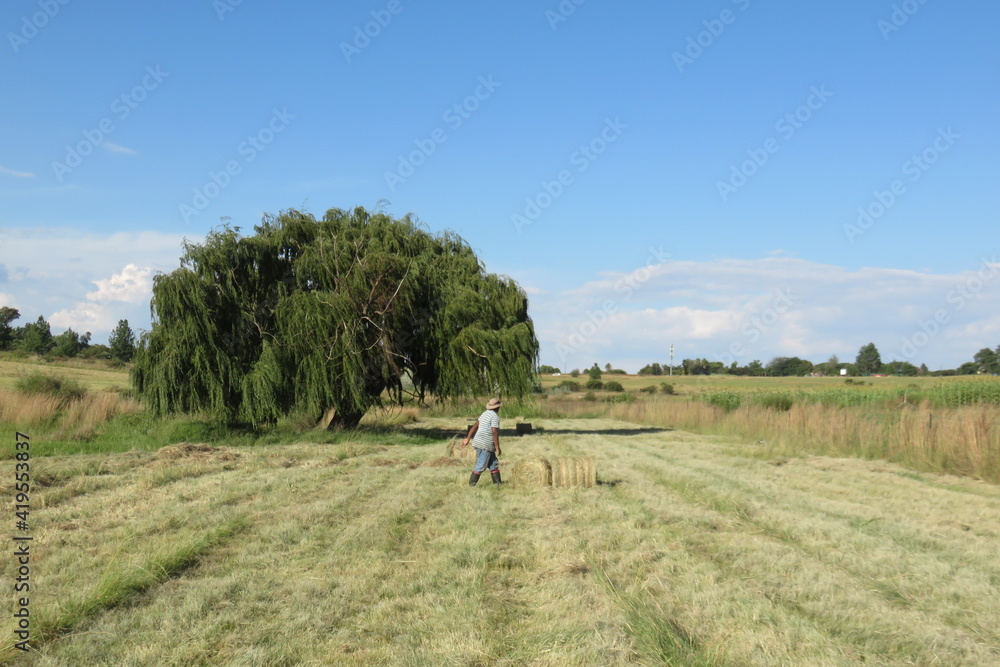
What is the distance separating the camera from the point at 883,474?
53.2ft

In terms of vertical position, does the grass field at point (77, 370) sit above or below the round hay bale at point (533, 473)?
above

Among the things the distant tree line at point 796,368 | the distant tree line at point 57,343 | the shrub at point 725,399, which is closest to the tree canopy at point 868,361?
Result: the distant tree line at point 796,368

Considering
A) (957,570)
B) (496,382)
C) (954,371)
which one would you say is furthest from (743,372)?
(957,570)

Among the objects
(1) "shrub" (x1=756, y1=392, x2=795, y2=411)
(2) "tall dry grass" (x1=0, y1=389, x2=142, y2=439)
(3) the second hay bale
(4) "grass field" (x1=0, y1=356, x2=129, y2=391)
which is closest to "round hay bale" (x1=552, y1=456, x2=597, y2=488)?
(3) the second hay bale

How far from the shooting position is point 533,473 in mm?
12859

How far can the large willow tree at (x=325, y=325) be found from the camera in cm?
2158

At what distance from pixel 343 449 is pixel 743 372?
362 feet

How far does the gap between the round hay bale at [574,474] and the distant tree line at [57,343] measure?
57.3 metres

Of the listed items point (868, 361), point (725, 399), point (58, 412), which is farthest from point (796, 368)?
point (58, 412)

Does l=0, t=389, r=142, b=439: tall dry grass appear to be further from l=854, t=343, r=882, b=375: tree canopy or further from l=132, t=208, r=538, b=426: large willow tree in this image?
l=854, t=343, r=882, b=375: tree canopy

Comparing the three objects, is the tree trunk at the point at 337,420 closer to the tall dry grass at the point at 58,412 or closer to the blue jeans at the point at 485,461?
the tall dry grass at the point at 58,412

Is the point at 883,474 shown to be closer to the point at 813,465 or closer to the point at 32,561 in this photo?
the point at 813,465

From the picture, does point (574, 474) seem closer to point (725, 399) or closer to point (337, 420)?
point (337, 420)

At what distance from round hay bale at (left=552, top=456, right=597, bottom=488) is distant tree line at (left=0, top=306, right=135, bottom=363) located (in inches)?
2255
